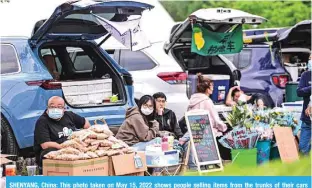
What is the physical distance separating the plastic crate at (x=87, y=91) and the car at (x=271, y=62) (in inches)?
95.2

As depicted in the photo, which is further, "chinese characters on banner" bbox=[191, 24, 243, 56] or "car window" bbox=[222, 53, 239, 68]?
"car window" bbox=[222, 53, 239, 68]

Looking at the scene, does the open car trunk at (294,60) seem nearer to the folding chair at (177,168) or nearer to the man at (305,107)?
the man at (305,107)

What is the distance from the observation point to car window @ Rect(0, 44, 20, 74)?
543 cm

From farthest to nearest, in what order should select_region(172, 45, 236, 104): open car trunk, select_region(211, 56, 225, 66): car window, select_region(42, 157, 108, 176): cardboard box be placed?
select_region(211, 56, 225, 66): car window
select_region(172, 45, 236, 104): open car trunk
select_region(42, 157, 108, 176): cardboard box

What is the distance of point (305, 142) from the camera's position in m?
6.69

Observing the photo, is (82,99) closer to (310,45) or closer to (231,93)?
(231,93)

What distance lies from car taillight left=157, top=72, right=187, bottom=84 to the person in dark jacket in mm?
269

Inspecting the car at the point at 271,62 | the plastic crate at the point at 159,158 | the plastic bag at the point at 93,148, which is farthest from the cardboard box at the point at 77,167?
the car at the point at 271,62

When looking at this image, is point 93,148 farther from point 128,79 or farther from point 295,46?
point 295,46

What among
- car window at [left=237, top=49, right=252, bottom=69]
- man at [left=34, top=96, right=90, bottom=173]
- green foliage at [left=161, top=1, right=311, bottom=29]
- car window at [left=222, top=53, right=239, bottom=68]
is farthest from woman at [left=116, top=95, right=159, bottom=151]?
car window at [left=237, top=49, right=252, bottom=69]

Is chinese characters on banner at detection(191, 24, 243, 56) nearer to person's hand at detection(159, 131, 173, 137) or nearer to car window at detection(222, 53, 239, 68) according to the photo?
car window at detection(222, 53, 239, 68)

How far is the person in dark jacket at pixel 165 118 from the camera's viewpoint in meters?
6.48

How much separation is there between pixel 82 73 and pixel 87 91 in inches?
11.7

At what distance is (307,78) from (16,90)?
3042 millimetres
